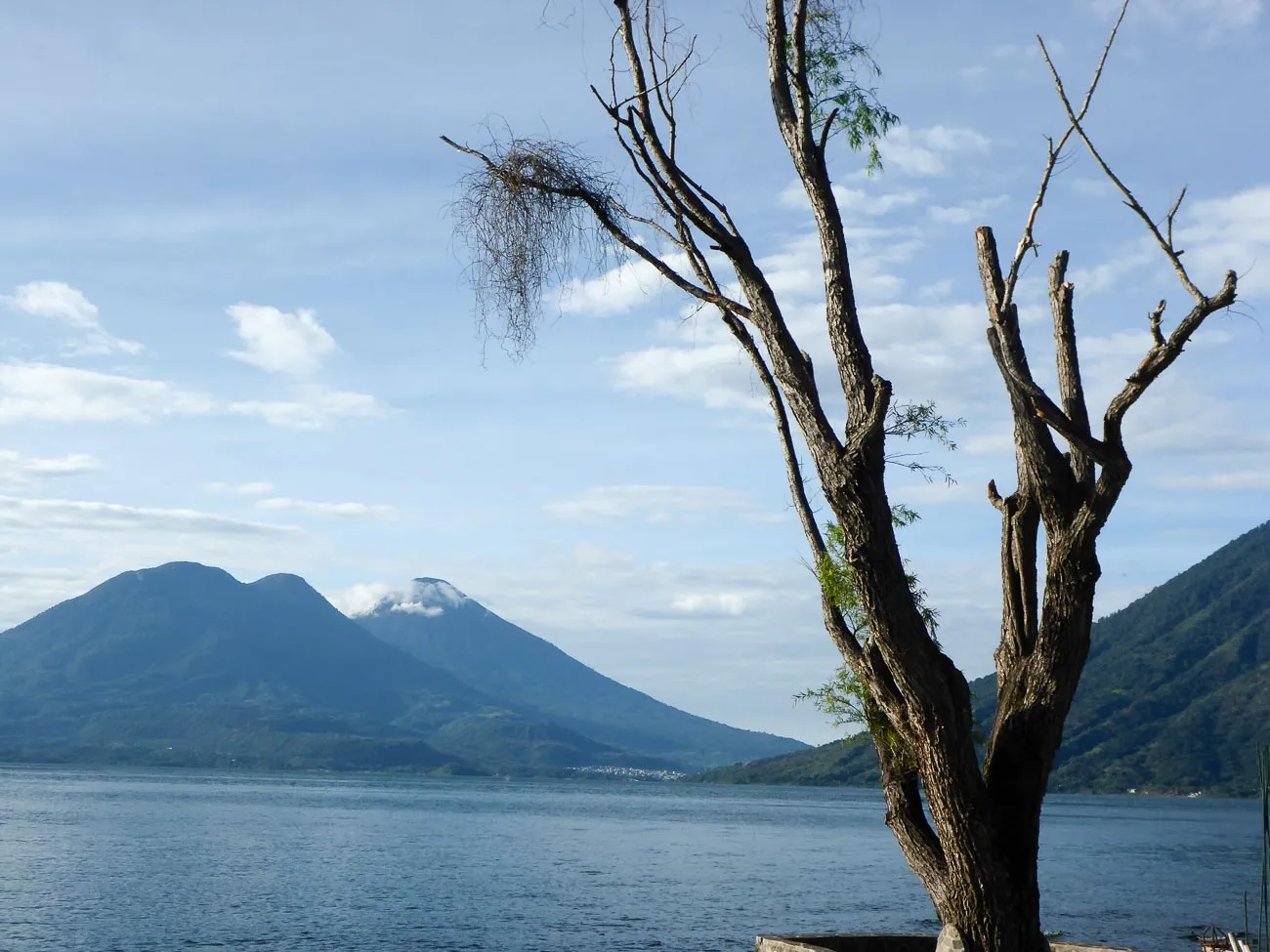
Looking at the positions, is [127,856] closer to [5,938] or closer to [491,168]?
[5,938]

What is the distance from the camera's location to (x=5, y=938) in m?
39.8

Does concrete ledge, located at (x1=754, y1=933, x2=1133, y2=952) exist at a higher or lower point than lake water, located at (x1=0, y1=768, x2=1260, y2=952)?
higher

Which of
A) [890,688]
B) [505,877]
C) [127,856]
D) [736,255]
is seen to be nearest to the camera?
[890,688]

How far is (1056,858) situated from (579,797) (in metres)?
108

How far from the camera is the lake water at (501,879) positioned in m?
43.6

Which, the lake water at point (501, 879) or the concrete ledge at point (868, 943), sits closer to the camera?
the concrete ledge at point (868, 943)

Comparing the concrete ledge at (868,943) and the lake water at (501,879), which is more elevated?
the concrete ledge at (868,943)

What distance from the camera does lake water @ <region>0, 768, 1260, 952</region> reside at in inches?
1716

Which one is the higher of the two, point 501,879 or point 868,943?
point 868,943

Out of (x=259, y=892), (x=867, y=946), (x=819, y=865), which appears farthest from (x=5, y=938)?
(x=819, y=865)

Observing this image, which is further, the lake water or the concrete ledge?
the lake water

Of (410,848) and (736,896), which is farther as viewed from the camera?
(410,848)

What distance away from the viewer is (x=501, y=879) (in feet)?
206

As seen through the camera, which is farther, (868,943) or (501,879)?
(501,879)
